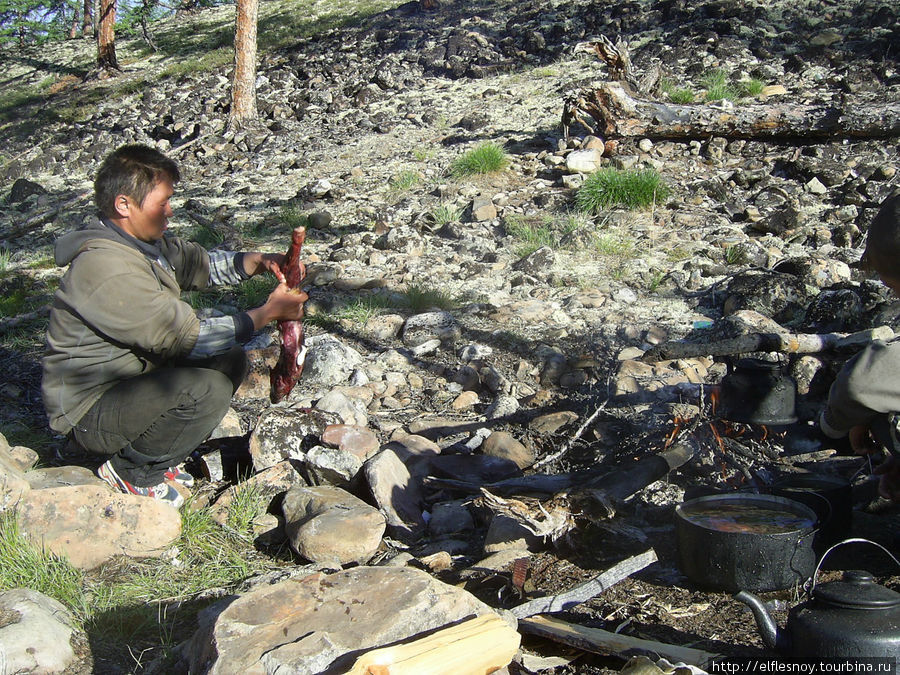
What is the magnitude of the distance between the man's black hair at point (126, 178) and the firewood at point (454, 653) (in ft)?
7.56

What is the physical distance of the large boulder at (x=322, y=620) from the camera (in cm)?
217

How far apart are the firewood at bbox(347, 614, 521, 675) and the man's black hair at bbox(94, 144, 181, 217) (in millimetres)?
2305

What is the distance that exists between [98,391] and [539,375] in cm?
269

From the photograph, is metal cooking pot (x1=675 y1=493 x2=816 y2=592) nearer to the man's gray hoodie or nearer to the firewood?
the firewood

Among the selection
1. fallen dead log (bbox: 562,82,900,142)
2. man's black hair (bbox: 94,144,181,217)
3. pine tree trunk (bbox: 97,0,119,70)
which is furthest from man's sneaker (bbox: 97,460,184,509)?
pine tree trunk (bbox: 97,0,119,70)

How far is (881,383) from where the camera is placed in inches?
102

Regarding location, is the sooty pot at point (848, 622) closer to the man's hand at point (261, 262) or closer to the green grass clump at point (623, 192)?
the man's hand at point (261, 262)

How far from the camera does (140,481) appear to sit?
3.53 meters

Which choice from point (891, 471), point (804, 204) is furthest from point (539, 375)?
point (804, 204)

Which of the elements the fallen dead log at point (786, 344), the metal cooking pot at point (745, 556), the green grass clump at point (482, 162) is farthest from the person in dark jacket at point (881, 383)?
the green grass clump at point (482, 162)

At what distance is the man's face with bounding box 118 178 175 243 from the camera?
3.39m

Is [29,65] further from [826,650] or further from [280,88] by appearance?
[826,650]

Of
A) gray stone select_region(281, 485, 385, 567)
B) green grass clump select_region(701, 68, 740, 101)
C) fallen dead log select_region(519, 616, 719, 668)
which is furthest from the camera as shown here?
green grass clump select_region(701, 68, 740, 101)

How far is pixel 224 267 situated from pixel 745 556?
2858 mm
